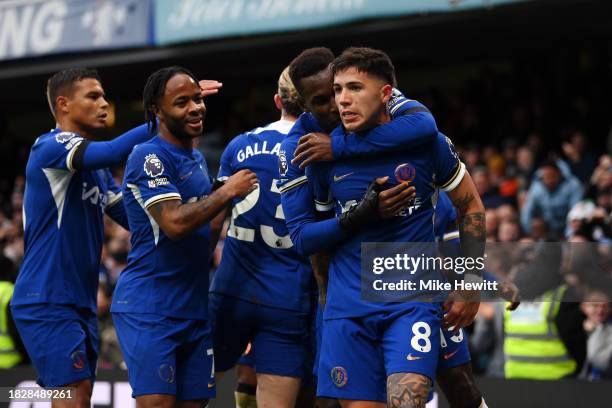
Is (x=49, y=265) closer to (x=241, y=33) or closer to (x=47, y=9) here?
(x=241, y=33)

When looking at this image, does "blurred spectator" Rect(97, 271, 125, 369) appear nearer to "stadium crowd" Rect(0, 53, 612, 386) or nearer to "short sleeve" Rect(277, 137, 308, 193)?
"stadium crowd" Rect(0, 53, 612, 386)

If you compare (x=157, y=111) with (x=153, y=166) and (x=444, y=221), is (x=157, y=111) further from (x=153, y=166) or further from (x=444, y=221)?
(x=444, y=221)

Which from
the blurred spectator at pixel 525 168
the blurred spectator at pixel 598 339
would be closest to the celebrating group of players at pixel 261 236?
the blurred spectator at pixel 598 339

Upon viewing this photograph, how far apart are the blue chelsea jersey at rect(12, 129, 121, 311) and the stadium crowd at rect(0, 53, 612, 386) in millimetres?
4170

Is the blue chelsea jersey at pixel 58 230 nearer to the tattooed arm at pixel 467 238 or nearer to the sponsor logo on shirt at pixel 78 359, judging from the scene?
the sponsor logo on shirt at pixel 78 359

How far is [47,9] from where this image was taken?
17016 mm

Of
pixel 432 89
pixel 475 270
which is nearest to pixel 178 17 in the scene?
pixel 432 89

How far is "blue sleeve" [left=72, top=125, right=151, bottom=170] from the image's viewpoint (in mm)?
7305

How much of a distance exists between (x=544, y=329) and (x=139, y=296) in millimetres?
4343

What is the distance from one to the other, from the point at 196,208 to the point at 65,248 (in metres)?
1.19

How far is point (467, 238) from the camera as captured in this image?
6430mm

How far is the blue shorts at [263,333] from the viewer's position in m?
7.45

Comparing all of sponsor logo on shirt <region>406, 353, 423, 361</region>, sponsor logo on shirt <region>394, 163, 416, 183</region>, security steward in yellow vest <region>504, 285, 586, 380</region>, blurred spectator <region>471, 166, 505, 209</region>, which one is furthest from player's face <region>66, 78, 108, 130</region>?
blurred spectator <region>471, 166, 505, 209</region>

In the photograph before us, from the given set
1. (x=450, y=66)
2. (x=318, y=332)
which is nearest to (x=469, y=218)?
(x=318, y=332)
